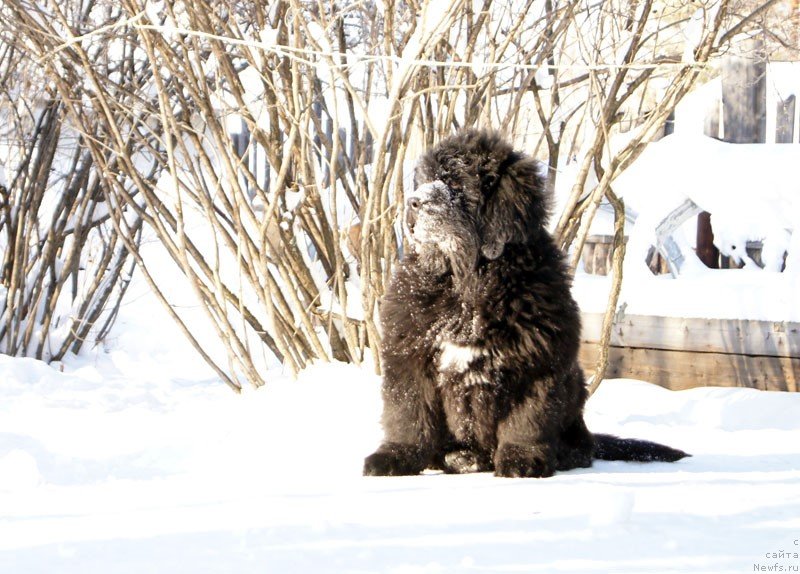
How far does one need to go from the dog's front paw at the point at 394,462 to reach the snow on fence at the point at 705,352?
3386 millimetres

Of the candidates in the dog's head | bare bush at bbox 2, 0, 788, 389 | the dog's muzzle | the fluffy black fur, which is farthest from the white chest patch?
bare bush at bbox 2, 0, 788, 389

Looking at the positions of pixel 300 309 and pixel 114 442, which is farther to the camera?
pixel 300 309

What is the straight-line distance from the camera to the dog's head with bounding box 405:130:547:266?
3.21m

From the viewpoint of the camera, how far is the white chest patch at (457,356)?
3080mm

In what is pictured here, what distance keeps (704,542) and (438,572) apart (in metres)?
0.72

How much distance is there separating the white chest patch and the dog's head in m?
0.32

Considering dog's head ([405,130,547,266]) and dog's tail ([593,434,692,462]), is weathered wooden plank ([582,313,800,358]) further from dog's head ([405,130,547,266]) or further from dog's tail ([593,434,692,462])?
dog's head ([405,130,547,266])

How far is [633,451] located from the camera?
11.7ft

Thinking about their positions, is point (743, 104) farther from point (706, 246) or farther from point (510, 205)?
point (510, 205)

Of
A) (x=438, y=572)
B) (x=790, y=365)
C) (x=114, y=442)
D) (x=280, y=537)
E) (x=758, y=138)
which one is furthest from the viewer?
(x=758, y=138)

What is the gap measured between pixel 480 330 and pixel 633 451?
941mm

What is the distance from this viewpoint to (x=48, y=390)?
605cm

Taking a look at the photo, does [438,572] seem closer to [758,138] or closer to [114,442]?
[114,442]

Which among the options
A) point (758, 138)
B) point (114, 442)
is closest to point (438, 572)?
point (114, 442)
